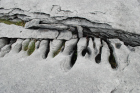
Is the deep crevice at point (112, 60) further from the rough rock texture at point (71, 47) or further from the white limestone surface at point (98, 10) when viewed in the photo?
the white limestone surface at point (98, 10)

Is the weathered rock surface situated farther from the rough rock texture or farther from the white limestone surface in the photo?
the white limestone surface

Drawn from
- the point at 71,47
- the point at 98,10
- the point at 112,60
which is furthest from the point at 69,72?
the point at 98,10

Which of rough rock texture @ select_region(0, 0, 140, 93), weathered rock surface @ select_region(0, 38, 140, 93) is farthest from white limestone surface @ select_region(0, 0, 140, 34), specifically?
weathered rock surface @ select_region(0, 38, 140, 93)

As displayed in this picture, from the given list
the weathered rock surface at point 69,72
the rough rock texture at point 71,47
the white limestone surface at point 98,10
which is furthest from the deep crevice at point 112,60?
the white limestone surface at point 98,10

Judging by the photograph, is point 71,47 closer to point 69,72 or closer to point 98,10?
point 69,72

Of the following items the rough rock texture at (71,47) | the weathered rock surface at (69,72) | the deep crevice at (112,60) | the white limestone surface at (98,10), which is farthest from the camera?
the white limestone surface at (98,10)

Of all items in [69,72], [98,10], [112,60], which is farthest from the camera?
[98,10]

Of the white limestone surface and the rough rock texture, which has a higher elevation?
the white limestone surface

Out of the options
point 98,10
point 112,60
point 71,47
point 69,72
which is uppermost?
point 98,10

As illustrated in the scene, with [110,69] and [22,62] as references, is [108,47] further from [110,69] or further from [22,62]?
[22,62]

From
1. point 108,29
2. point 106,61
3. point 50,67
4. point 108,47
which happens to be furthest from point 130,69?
point 50,67

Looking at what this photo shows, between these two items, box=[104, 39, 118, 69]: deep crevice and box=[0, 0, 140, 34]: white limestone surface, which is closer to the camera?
box=[104, 39, 118, 69]: deep crevice
